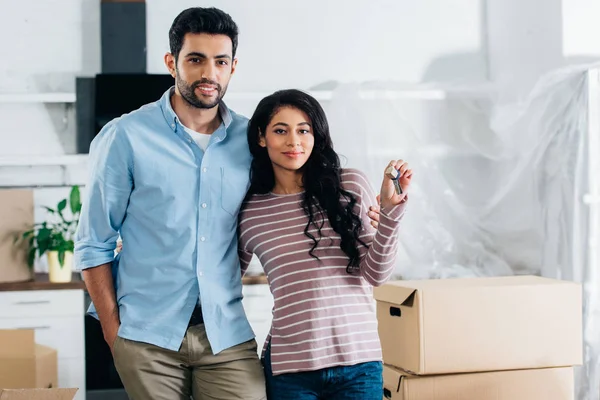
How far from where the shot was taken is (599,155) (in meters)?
2.96

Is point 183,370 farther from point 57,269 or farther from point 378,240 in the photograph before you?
point 57,269

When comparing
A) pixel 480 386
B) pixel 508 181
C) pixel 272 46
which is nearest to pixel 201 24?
pixel 480 386

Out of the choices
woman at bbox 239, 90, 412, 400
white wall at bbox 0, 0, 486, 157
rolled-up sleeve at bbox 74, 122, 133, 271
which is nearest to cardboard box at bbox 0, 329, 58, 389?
rolled-up sleeve at bbox 74, 122, 133, 271

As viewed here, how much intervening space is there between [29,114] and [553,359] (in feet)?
9.32

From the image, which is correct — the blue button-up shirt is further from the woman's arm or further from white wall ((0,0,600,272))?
white wall ((0,0,600,272))

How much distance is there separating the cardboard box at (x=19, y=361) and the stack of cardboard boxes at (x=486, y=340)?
1.11 m

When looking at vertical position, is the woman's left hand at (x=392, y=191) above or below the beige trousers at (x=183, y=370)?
above

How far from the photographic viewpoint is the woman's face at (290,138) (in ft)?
Answer: 5.79

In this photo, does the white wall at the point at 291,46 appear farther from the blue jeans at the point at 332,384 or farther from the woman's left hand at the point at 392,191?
the blue jeans at the point at 332,384

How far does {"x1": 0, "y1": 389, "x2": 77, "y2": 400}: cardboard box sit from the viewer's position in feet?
5.24

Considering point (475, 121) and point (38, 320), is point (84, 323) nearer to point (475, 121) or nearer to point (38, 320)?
point (38, 320)

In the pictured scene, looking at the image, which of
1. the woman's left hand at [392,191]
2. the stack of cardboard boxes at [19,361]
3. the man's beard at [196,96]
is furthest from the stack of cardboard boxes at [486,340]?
the stack of cardboard boxes at [19,361]

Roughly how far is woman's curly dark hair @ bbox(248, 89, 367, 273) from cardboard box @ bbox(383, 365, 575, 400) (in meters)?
0.51

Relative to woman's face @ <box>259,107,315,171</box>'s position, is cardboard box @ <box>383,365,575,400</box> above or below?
below
